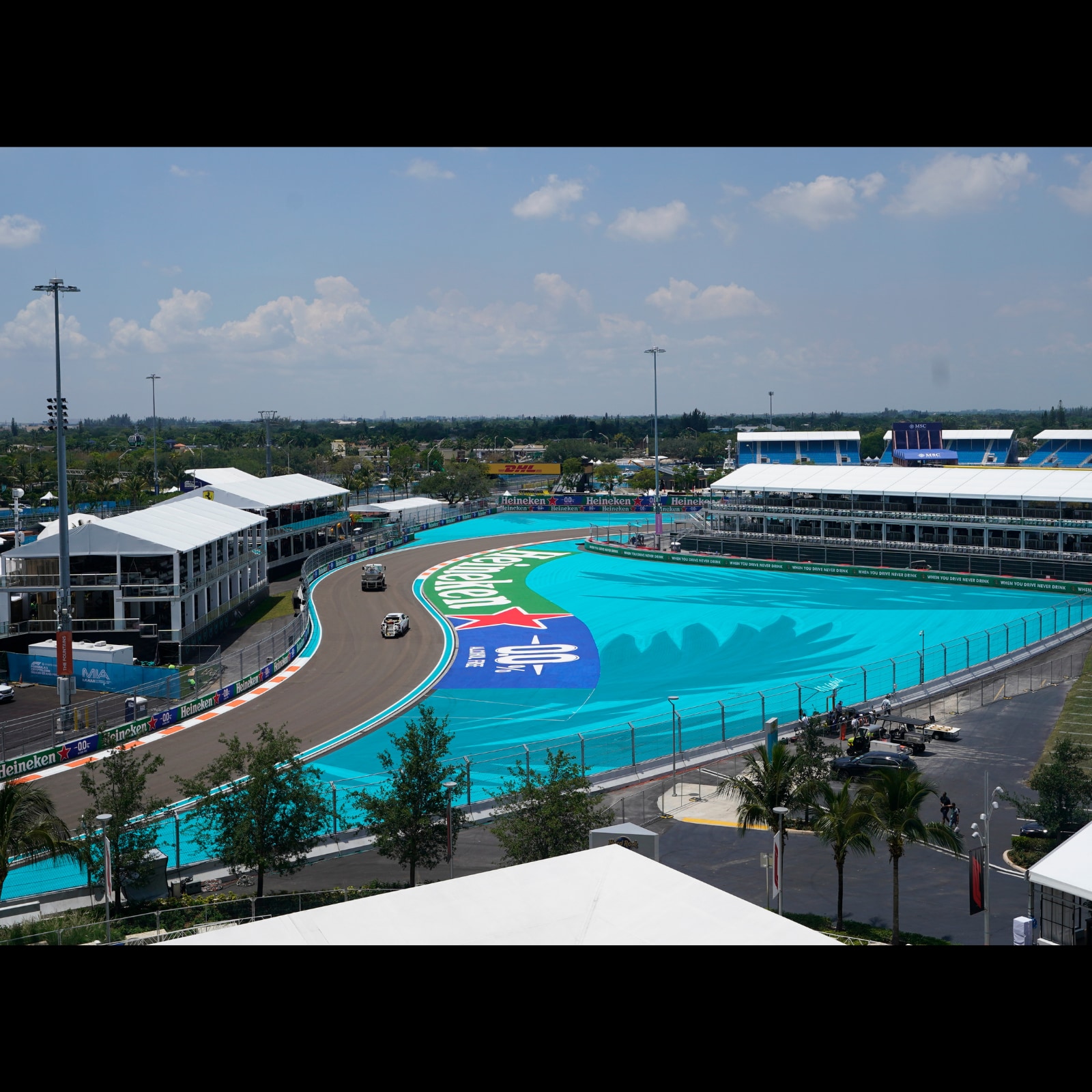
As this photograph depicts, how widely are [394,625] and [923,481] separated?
4158 centimetres

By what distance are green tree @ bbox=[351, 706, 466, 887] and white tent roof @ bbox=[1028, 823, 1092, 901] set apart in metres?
11.2

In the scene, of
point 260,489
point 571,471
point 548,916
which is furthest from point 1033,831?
point 571,471

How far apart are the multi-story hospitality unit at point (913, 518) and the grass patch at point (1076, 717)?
2650 cm

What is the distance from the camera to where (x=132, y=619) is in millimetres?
44469

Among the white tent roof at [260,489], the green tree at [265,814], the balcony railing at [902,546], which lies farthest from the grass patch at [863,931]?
the white tent roof at [260,489]

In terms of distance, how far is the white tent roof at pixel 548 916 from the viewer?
11195mm

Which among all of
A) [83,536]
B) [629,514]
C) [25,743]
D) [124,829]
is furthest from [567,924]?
[629,514]

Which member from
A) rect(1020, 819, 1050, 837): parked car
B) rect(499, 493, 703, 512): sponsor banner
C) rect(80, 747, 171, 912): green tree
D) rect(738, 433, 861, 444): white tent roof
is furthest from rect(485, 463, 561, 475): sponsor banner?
rect(80, 747, 171, 912): green tree

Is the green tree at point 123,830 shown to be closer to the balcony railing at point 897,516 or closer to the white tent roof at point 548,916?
the white tent roof at point 548,916

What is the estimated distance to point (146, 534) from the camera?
46469 millimetres

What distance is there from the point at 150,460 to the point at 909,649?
386ft

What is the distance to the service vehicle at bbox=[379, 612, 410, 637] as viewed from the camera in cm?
5034

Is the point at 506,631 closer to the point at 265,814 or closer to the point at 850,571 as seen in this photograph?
the point at 850,571

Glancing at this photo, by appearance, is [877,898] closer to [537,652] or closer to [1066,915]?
[1066,915]
